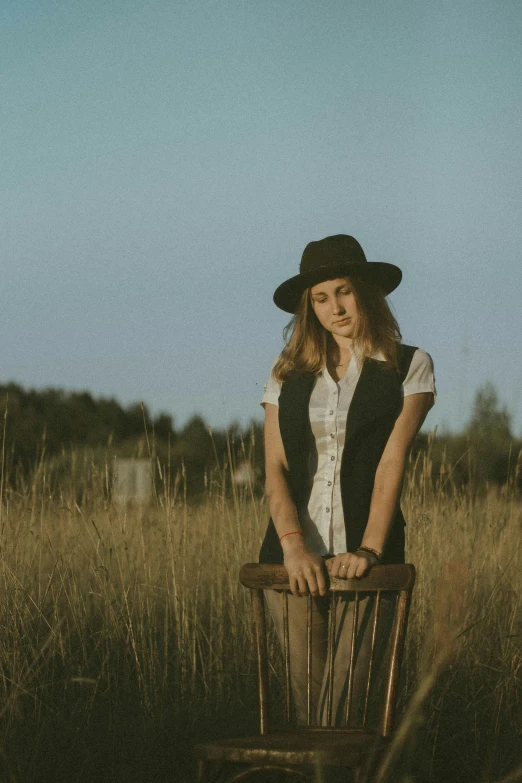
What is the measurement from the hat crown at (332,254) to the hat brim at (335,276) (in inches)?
0.5

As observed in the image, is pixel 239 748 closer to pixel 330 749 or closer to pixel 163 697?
pixel 330 749

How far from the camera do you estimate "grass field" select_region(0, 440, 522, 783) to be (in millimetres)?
2924

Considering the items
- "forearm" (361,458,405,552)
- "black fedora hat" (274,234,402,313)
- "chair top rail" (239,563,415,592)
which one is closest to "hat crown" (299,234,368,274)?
"black fedora hat" (274,234,402,313)

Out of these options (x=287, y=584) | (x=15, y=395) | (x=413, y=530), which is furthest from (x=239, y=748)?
(x=15, y=395)

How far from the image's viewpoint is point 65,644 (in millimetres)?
3887

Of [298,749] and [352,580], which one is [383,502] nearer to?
[352,580]

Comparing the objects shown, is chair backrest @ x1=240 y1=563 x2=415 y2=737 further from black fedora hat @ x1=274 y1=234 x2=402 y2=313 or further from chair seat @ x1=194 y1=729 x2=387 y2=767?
black fedora hat @ x1=274 y1=234 x2=402 y2=313

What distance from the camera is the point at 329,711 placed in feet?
7.51

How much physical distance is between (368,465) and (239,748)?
77cm

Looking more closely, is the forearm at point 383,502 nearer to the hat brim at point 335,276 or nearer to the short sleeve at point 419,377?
the short sleeve at point 419,377

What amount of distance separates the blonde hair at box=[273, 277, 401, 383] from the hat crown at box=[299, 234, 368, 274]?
0.18 feet

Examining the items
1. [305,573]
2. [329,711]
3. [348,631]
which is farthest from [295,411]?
[329,711]

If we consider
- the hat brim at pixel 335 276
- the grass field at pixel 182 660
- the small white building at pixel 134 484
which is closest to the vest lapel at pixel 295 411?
the hat brim at pixel 335 276

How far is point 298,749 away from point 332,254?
49.4 inches
